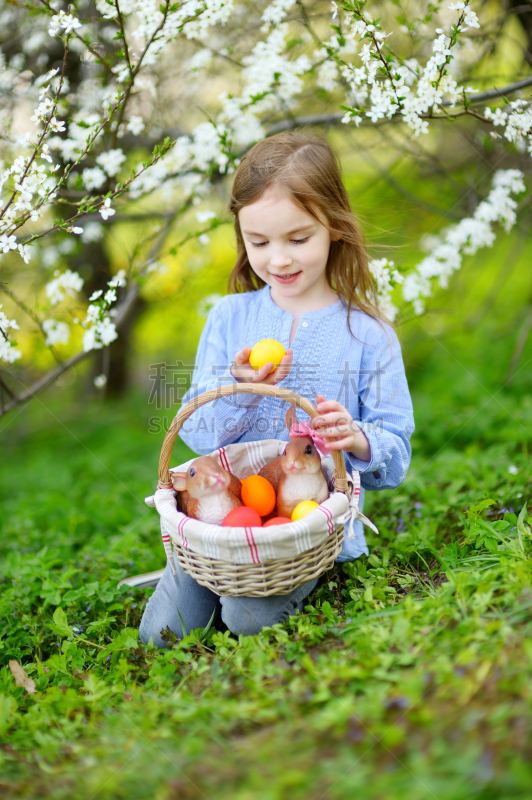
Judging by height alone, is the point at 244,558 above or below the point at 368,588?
above

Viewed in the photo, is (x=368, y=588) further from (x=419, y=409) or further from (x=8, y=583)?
(x=419, y=409)

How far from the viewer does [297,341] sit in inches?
91.8

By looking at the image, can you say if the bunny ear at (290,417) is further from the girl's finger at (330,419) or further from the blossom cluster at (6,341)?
the blossom cluster at (6,341)

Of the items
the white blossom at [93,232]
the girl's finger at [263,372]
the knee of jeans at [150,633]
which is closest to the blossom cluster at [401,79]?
the girl's finger at [263,372]

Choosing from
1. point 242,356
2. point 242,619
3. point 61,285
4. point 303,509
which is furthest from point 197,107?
point 242,619

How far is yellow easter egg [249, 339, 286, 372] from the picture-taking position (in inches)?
80.6

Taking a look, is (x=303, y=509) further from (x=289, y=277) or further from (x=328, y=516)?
(x=289, y=277)

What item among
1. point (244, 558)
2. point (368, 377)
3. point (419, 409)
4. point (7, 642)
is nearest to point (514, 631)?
point (244, 558)

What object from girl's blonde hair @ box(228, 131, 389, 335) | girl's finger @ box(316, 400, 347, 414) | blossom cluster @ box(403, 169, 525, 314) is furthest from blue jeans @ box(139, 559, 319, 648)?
blossom cluster @ box(403, 169, 525, 314)

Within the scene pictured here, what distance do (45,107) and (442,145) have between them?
3.35 meters

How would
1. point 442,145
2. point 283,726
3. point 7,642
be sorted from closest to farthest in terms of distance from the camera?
1. point 283,726
2. point 7,642
3. point 442,145

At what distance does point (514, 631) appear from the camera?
1.52 m

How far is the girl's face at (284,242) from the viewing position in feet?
7.00

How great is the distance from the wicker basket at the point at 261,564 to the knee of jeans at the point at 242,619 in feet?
0.59
